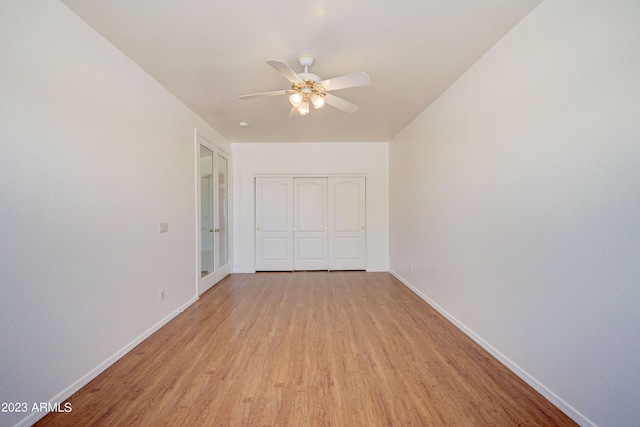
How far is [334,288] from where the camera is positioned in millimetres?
4250

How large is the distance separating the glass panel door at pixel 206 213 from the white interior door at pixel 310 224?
A: 5.52ft

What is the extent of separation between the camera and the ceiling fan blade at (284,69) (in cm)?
182

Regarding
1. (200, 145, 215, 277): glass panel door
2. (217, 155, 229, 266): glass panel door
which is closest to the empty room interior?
(200, 145, 215, 277): glass panel door

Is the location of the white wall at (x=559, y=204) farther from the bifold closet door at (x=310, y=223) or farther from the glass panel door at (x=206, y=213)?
the glass panel door at (x=206, y=213)

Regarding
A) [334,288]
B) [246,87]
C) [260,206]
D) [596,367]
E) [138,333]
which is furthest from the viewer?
[260,206]

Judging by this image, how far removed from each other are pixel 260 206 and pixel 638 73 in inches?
195

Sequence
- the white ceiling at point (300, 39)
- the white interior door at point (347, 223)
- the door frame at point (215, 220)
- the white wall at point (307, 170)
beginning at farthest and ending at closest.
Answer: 1. the white interior door at point (347, 223)
2. the white wall at point (307, 170)
3. the door frame at point (215, 220)
4. the white ceiling at point (300, 39)

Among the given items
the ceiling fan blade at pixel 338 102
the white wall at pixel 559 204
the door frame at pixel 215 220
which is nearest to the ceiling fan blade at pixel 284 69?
the ceiling fan blade at pixel 338 102

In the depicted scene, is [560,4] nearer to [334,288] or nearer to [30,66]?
[30,66]

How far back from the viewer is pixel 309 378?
1.95 meters

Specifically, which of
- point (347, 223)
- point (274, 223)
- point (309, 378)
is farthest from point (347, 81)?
point (274, 223)

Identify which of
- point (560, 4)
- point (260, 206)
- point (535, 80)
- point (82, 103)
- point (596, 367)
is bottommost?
point (596, 367)

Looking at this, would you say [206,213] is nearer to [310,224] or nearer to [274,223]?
[274,223]

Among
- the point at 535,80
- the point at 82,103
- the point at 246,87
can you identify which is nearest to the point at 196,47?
the point at 246,87
